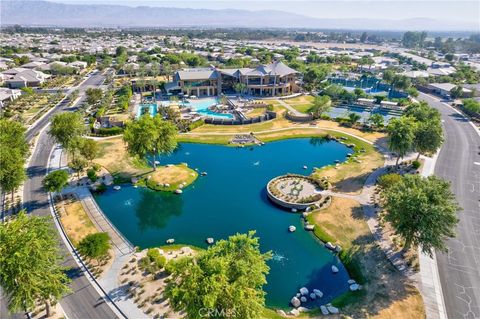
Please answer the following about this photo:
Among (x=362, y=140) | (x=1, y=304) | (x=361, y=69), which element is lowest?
(x=1, y=304)

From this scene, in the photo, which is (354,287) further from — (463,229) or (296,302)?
(463,229)

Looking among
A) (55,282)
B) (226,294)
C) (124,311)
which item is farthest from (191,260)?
(55,282)

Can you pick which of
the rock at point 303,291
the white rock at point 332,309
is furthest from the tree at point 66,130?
the white rock at point 332,309

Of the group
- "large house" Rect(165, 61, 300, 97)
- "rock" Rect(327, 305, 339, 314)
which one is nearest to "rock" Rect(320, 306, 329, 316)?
"rock" Rect(327, 305, 339, 314)

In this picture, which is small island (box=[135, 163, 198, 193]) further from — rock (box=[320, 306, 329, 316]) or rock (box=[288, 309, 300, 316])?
rock (box=[320, 306, 329, 316])

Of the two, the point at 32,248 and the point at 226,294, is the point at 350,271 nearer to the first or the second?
the point at 226,294

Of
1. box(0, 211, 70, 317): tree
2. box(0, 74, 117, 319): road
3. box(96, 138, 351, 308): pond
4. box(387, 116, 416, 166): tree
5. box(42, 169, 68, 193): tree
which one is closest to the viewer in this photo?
box(0, 211, 70, 317): tree
